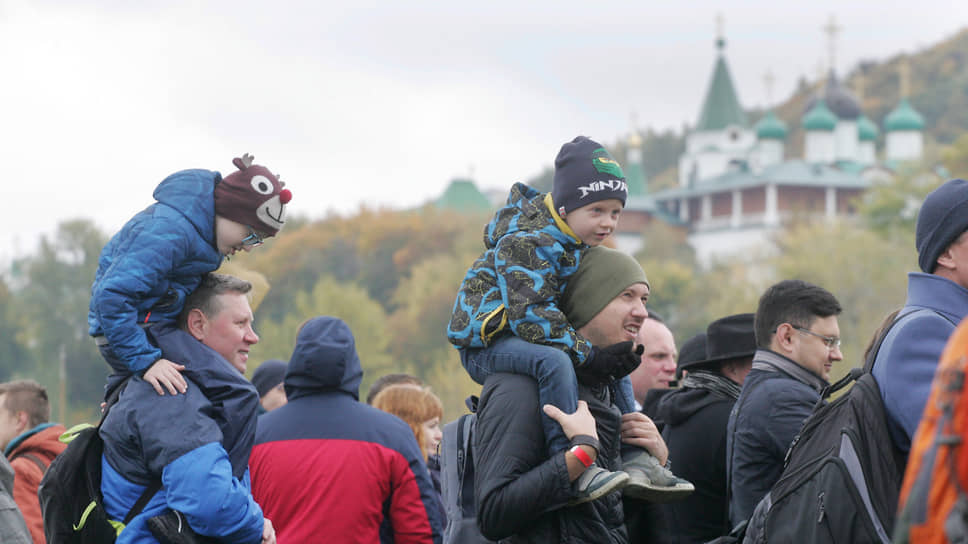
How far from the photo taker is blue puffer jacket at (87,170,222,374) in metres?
4.21

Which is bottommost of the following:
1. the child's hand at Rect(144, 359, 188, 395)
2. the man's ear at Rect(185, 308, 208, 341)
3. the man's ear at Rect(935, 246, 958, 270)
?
the child's hand at Rect(144, 359, 188, 395)

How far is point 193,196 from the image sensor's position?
4.43m

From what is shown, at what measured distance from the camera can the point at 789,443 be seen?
490 centimetres

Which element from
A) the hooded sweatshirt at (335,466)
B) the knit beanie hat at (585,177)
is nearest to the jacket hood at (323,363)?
the hooded sweatshirt at (335,466)

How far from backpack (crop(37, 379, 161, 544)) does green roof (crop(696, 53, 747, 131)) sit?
99.1m

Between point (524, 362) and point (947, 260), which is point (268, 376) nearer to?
point (524, 362)

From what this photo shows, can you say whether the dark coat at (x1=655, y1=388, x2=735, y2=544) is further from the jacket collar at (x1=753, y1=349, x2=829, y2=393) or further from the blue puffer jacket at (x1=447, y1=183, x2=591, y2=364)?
the blue puffer jacket at (x1=447, y1=183, x2=591, y2=364)

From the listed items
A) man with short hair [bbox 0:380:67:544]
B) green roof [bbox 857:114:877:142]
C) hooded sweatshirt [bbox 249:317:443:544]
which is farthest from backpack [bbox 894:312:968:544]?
green roof [bbox 857:114:877:142]

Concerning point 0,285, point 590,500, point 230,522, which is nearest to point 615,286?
point 590,500

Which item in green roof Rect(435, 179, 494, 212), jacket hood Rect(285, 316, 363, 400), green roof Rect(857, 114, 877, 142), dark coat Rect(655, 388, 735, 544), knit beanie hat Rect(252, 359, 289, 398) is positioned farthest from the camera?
green roof Rect(435, 179, 494, 212)

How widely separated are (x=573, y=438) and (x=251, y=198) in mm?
1385

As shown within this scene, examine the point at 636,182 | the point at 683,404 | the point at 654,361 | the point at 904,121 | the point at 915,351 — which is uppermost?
the point at 915,351

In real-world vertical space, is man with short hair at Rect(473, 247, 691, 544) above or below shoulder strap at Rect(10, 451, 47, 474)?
above

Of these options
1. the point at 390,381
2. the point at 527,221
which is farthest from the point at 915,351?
the point at 390,381
